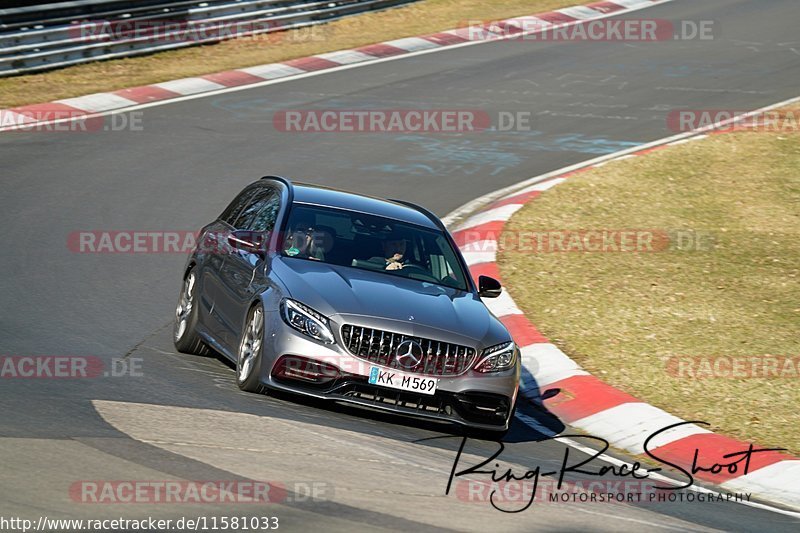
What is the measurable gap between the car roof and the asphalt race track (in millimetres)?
1573

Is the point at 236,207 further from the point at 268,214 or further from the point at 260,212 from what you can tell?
the point at 268,214

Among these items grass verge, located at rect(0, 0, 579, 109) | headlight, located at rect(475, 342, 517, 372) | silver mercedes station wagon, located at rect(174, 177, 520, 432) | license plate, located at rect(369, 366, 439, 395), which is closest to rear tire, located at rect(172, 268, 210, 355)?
silver mercedes station wagon, located at rect(174, 177, 520, 432)

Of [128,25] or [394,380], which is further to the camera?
[128,25]

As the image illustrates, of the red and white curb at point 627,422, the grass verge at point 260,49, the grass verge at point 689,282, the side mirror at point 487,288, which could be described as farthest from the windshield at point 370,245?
the grass verge at point 260,49

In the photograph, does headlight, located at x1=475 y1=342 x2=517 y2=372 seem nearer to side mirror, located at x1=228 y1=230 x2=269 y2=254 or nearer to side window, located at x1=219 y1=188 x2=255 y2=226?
side mirror, located at x1=228 y1=230 x2=269 y2=254

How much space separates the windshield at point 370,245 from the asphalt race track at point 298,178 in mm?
1223

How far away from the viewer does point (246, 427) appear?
26.4 feet

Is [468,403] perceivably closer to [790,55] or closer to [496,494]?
[496,494]

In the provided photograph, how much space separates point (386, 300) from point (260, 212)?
204cm

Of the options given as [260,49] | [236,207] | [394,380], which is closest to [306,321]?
[394,380]

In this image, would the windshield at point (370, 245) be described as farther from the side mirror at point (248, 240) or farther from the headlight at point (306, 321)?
the headlight at point (306, 321)

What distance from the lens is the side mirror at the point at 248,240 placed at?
998cm

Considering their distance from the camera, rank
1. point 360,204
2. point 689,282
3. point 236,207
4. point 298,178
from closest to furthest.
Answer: point 360,204
point 236,207
point 689,282
point 298,178

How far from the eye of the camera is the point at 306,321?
888 cm
